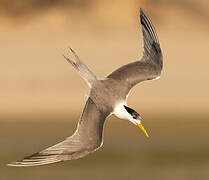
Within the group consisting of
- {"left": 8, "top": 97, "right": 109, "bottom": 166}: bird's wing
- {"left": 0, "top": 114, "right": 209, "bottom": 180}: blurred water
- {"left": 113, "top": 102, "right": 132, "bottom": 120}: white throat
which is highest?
{"left": 0, "top": 114, "right": 209, "bottom": 180}: blurred water

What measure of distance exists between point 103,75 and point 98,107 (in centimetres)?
2376

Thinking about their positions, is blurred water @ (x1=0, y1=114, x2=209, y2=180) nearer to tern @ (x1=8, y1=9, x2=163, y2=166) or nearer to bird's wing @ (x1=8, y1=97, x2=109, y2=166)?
tern @ (x1=8, y1=9, x2=163, y2=166)

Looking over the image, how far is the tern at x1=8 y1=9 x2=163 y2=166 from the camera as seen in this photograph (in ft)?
40.1

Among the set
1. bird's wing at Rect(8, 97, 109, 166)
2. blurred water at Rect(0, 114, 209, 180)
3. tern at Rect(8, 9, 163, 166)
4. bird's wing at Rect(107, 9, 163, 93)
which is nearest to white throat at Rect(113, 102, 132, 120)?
tern at Rect(8, 9, 163, 166)

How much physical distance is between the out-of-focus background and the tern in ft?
21.0

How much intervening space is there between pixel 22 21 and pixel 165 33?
698 cm

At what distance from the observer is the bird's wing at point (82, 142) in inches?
473

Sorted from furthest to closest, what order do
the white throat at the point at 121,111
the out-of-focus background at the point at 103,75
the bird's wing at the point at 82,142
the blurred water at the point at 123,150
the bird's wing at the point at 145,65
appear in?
the out-of-focus background at the point at 103,75, the blurred water at the point at 123,150, the bird's wing at the point at 145,65, the white throat at the point at 121,111, the bird's wing at the point at 82,142

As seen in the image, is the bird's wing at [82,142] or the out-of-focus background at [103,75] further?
the out-of-focus background at [103,75]

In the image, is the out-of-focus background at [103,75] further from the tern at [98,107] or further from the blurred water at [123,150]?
the tern at [98,107]

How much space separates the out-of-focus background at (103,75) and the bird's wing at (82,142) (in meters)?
7.40

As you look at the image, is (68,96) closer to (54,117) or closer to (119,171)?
(54,117)

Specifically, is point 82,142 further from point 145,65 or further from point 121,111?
point 145,65

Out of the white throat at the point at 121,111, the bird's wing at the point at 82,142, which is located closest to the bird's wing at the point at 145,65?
the white throat at the point at 121,111
